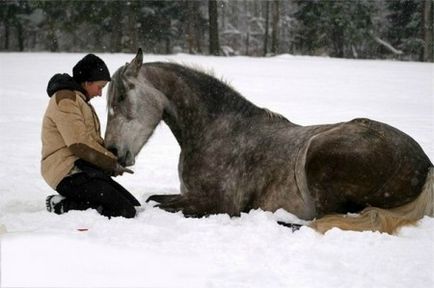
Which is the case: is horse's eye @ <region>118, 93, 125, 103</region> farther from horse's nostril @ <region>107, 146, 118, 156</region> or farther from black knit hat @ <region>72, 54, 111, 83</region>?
horse's nostril @ <region>107, 146, 118, 156</region>

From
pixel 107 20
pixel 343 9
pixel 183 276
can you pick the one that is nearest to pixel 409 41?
pixel 343 9

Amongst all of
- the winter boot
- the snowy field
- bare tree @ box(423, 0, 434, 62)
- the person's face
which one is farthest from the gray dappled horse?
bare tree @ box(423, 0, 434, 62)

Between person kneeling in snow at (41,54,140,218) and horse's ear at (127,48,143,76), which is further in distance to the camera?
horse's ear at (127,48,143,76)

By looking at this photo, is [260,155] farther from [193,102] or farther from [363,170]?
[363,170]

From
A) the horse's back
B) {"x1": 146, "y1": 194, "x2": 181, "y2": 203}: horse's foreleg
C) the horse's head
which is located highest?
the horse's head

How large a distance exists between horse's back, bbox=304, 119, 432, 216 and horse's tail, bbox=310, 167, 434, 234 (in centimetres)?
6

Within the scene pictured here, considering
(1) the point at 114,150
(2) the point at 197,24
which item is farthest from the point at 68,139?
(2) the point at 197,24

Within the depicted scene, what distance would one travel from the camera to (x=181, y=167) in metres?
5.34

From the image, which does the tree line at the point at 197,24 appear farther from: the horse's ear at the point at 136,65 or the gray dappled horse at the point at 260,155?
the horse's ear at the point at 136,65

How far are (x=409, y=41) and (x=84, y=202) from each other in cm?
3222

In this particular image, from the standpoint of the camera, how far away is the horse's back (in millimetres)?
4227

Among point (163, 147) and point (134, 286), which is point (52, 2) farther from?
point (134, 286)

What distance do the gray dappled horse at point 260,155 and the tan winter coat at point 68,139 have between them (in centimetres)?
21

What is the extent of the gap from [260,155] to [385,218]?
1.39 metres
